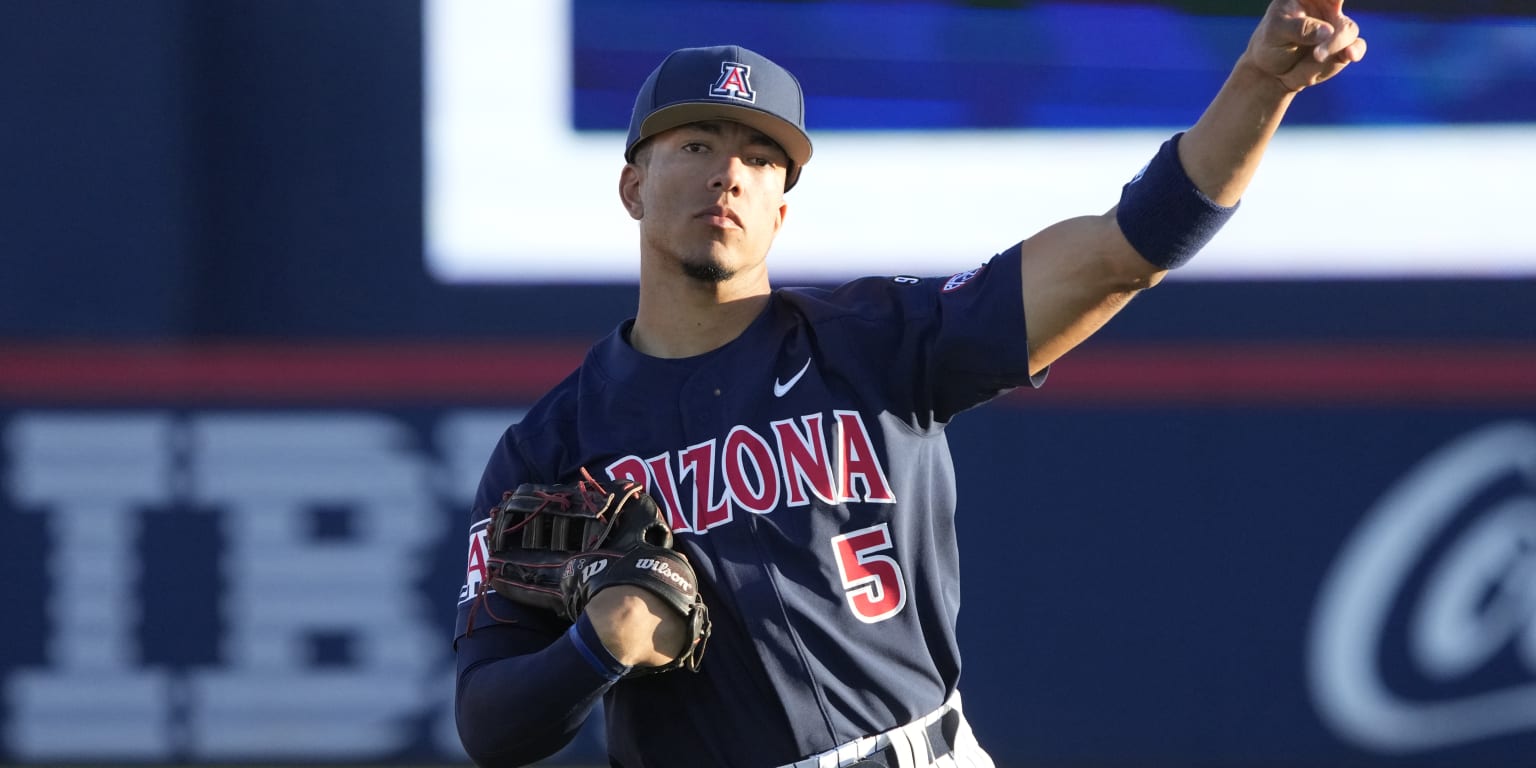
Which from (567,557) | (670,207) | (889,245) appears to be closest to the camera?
(567,557)

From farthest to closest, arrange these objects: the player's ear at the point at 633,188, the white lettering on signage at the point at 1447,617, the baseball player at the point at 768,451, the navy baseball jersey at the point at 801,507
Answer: the white lettering on signage at the point at 1447,617
the player's ear at the point at 633,188
the navy baseball jersey at the point at 801,507
the baseball player at the point at 768,451

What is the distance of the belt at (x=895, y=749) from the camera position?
7.93 feet

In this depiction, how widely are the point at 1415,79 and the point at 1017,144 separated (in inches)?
63.5

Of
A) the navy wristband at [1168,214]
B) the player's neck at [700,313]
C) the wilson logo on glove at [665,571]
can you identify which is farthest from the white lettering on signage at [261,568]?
the navy wristband at [1168,214]

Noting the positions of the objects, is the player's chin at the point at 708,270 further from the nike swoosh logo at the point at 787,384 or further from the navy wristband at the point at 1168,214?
the navy wristband at the point at 1168,214

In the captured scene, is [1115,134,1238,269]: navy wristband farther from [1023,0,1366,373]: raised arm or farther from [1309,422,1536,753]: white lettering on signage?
[1309,422,1536,753]: white lettering on signage

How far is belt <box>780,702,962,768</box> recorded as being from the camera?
7.93 ft

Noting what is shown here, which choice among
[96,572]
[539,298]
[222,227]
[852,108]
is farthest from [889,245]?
[96,572]

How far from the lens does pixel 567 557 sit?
2.42 m

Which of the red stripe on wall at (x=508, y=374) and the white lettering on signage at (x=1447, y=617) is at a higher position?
the red stripe on wall at (x=508, y=374)

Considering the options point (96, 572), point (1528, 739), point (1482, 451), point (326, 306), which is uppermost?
point (326, 306)

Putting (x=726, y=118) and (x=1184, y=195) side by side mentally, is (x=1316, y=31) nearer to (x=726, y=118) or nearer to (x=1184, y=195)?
(x=1184, y=195)

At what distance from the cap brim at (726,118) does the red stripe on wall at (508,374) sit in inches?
140

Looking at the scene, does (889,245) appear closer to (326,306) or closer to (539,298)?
(539,298)
